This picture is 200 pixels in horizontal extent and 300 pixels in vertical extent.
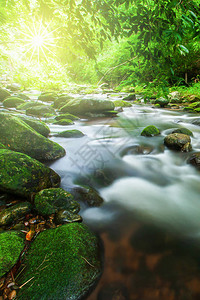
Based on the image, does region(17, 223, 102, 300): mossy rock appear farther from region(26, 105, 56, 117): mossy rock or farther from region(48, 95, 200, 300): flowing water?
region(26, 105, 56, 117): mossy rock

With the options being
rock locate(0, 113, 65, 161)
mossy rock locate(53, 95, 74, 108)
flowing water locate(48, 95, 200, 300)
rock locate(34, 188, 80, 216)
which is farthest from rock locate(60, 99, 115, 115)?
rock locate(34, 188, 80, 216)

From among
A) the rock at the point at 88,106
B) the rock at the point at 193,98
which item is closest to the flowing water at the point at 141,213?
the rock at the point at 88,106

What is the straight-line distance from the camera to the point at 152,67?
2336 millimetres

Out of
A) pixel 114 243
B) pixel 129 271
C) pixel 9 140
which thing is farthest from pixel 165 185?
pixel 9 140

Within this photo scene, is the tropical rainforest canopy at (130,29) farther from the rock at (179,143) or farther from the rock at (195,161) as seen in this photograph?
the rock at (179,143)

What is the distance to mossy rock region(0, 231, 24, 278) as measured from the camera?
5.49ft

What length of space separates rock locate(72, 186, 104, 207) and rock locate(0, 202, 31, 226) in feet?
2.77

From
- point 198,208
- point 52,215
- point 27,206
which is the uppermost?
point 27,206

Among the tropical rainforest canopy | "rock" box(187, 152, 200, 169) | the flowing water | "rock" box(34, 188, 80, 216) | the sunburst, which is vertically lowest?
the flowing water

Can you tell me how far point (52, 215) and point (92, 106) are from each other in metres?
7.85

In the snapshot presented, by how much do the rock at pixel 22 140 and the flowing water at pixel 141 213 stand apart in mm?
439

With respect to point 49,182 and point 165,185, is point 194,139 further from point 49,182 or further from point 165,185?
point 49,182

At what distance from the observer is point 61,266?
Answer: 1700 mm

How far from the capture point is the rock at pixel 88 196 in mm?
2918
